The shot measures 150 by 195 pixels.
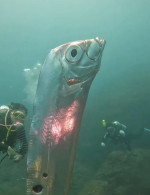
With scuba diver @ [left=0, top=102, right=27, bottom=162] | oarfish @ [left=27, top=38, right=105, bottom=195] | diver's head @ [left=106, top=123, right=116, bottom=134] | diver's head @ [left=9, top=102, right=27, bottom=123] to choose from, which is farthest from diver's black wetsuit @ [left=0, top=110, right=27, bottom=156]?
diver's head @ [left=106, top=123, right=116, bottom=134]

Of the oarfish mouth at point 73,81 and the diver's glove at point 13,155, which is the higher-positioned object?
the oarfish mouth at point 73,81

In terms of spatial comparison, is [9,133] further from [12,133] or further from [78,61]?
[78,61]

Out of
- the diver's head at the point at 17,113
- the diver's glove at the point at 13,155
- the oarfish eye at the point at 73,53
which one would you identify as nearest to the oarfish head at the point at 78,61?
the oarfish eye at the point at 73,53

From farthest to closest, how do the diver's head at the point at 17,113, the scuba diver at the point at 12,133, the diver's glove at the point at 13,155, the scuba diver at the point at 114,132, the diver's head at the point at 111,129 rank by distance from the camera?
the scuba diver at the point at 114,132
the diver's head at the point at 111,129
the diver's head at the point at 17,113
the scuba diver at the point at 12,133
the diver's glove at the point at 13,155

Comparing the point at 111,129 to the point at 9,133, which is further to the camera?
the point at 111,129

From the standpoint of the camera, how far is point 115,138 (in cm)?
1203

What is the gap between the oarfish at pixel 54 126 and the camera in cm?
103

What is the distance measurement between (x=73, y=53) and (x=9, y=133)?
2830mm

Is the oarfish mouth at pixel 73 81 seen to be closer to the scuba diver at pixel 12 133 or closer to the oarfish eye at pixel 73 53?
the oarfish eye at pixel 73 53

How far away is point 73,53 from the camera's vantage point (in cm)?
112

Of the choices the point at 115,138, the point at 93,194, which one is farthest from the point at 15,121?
the point at 115,138

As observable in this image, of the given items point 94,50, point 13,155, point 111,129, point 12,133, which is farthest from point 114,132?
point 94,50

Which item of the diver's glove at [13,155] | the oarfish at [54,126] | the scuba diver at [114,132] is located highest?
the oarfish at [54,126]

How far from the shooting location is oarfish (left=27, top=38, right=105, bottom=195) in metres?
1.03
